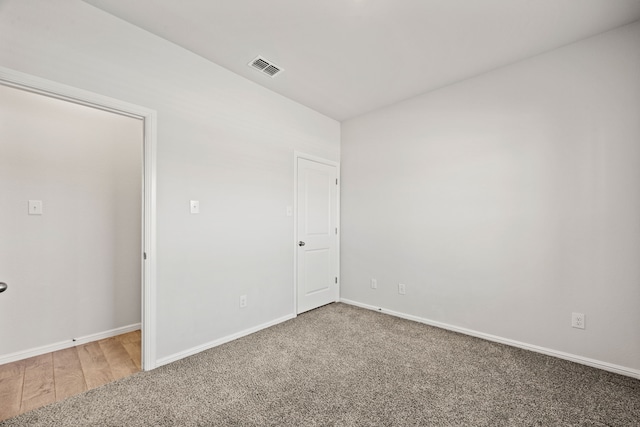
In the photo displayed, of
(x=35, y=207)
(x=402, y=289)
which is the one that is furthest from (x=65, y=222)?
(x=402, y=289)

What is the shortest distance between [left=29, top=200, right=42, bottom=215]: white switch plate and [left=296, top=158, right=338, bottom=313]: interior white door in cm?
246

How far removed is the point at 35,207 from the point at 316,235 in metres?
2.82

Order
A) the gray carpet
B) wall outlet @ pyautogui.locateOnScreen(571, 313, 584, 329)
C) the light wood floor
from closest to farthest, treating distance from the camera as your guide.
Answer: the gray carpet, the light wood floor, wall outlet @ pyautogui.locateOnScreen(571, 313, 584, 329)

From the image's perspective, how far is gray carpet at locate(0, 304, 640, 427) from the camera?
166cm

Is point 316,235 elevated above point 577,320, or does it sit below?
above

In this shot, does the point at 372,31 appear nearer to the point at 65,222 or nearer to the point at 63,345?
the point at 65,222

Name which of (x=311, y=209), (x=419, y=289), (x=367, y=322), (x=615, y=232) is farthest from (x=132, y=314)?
(x=615, y=232)

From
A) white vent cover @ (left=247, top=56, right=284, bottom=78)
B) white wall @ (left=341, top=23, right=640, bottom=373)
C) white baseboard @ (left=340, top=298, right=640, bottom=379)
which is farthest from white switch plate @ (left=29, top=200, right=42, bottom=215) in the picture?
white baseboard @ (left=340, top=298, right=640, bottom=379)

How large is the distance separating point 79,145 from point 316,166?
254cm

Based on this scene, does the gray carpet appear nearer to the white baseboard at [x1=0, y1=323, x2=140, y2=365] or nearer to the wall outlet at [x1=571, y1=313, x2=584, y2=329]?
the wall outlet at [x1=571, y1=313, x2=584, y2=329]

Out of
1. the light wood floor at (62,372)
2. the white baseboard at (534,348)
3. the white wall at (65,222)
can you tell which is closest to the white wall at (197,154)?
the light wood floor at (62,372)

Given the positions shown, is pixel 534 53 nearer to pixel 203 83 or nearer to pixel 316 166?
pixel 316 166

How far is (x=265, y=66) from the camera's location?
8.71 feet

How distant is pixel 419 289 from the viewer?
10.7ft
